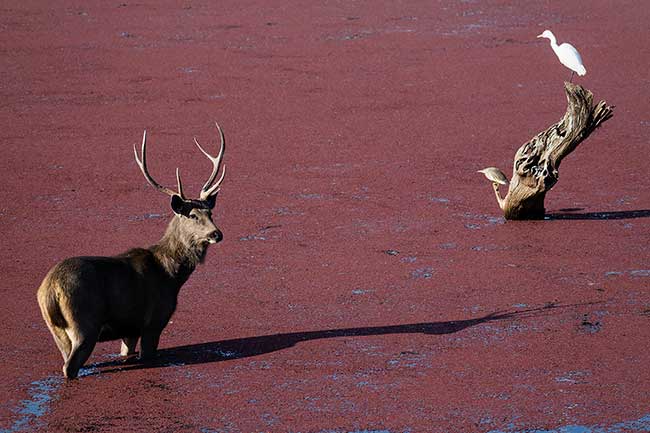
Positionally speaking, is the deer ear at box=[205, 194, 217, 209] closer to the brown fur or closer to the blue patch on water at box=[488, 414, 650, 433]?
the brown fur

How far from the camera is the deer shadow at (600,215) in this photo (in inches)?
500

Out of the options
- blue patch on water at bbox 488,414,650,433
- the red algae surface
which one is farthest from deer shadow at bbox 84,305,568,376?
blue patch on water at bbox 488,414,650,433

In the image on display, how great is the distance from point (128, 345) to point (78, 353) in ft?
2.38

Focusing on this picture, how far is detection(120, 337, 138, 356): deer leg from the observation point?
8.54 metres

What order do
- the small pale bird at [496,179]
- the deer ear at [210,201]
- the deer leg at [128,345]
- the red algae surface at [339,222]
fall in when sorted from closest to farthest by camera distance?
the red algae surface at [339,222]
the deer leg at [128,345]
the deer ear at [210,201]
the small pale bird at [496,179]

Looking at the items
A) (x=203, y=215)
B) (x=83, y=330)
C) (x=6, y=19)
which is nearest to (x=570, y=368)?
(x=203, y=215)

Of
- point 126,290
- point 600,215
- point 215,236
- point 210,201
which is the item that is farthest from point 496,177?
point 126,290

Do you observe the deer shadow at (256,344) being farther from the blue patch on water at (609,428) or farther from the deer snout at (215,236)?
the blue patch on water at (609,428)

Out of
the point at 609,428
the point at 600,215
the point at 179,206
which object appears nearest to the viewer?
the point at 609,428

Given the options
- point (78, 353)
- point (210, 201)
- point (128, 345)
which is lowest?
point (128, 345)

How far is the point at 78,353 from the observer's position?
25.9 feet

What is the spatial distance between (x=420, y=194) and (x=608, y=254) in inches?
111

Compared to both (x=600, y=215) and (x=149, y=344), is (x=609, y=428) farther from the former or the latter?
(x=600, y=215)

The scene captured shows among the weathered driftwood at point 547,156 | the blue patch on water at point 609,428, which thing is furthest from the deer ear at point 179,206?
the weathered driftwood at point 547,156
